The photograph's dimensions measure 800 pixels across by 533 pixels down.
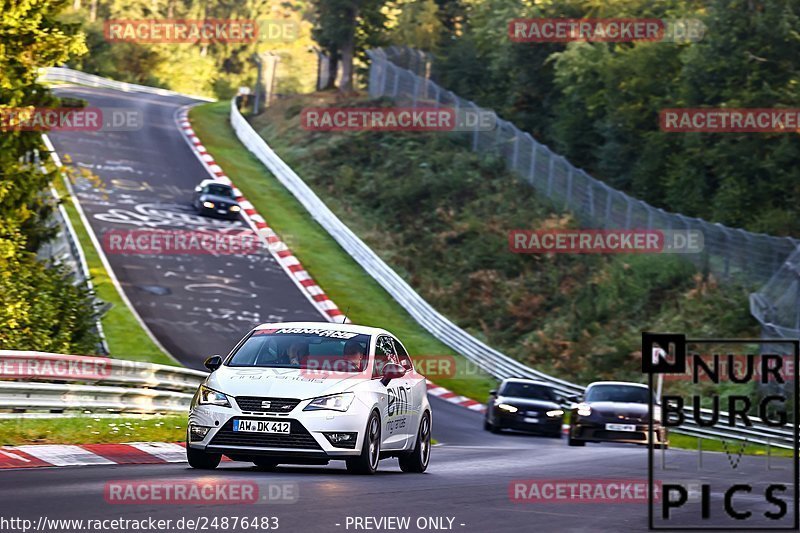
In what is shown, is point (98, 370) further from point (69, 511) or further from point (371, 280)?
point (371, 280)

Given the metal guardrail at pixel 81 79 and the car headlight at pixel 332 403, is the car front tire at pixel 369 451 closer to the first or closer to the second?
the car headlight at pixel 332 403

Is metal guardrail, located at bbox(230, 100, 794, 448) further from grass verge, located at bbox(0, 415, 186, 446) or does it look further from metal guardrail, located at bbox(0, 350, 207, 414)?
grass verge, located at bbox(0, 415, 186, 446)

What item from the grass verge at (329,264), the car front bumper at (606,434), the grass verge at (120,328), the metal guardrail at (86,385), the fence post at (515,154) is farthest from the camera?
the fence post at (515,154)

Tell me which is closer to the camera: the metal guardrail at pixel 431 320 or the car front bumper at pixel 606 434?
the car front bumper at pixel 606 434

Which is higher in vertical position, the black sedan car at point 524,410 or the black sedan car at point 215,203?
the black sedan car at point 215,203

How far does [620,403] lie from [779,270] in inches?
274

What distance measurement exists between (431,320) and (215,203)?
11016mm

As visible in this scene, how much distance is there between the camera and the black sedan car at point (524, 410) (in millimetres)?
28281

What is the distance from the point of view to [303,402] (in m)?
13.5

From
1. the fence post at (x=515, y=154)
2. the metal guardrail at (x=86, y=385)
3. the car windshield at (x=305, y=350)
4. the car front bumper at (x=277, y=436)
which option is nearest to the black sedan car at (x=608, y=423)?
the metal guardrail at (x=86, y=385)

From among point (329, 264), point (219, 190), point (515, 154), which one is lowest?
point (329, 264)

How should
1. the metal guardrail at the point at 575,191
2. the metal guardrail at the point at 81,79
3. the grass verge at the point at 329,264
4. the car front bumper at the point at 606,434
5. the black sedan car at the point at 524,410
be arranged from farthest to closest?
the metal guardrail at the point at 81,79, the grass verge at the point at 329,264, the metal guardrail at the point at 575,191, the black sedan car at the point at 524,410, the car front bumper at the point at 606,434

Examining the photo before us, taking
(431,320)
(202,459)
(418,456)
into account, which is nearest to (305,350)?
(202,459)

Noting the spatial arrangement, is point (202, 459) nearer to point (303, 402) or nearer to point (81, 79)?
point (303, 402)
